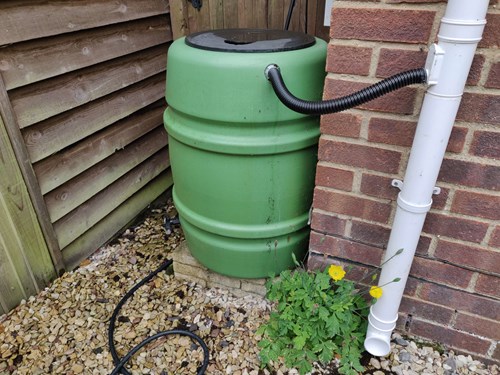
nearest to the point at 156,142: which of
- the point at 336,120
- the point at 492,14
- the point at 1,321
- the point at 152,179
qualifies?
the point at 152,179

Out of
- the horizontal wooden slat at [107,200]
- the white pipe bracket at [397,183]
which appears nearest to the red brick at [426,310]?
the white pipe bracket at [397,183]

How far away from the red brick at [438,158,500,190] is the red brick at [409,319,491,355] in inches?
22.1

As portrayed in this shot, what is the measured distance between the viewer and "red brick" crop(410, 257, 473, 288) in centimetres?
119

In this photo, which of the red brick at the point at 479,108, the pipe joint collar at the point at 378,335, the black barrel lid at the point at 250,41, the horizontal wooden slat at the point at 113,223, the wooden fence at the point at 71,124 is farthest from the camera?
the horizontal wooden slat at the point at 113,223

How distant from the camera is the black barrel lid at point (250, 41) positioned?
115 cm

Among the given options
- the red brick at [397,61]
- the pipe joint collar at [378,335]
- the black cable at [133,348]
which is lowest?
the black cable at [133,348]

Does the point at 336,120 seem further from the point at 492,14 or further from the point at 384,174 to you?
the point at 492,14

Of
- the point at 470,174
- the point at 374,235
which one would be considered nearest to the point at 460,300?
the point at 374,235

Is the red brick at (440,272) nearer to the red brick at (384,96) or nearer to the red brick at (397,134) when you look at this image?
the red brick at (397,134)

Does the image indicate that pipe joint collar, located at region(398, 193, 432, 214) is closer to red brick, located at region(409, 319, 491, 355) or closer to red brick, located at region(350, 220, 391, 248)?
red brick, located at region(350, 220, 391, 248)

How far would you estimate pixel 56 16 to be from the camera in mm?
1409

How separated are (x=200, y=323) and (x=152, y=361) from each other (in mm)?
222

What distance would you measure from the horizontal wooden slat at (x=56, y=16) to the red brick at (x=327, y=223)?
1154mm

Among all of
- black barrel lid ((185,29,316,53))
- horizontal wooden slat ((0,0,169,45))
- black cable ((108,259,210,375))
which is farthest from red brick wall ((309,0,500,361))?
horizontal wooden slat ((0,0,169,45))
